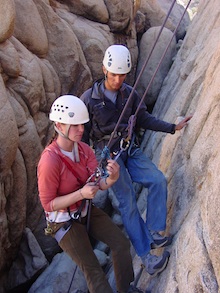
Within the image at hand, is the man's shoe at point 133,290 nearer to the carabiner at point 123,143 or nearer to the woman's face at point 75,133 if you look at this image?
the carabiner at point 123,143

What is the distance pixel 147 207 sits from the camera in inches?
220

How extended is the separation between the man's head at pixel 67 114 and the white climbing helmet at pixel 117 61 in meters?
0.90

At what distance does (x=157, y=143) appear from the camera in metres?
10.6

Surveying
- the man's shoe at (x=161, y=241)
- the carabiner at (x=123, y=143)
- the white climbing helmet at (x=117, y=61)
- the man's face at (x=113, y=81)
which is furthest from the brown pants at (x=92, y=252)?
the white climbing helmet at (x=117, y=61)

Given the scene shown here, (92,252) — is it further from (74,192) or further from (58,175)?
(58,175)

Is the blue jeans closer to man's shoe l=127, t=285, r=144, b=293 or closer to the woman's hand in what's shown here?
man's shoe l=127, t=285, r=144, b=293

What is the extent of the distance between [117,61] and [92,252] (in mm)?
2717

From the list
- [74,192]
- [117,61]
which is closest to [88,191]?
[74,192]

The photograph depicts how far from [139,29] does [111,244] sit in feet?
42.4

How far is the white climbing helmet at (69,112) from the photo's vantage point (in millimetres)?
4855

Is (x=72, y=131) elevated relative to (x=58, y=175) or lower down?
elevated

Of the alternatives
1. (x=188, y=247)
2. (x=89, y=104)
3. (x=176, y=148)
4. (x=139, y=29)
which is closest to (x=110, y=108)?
(x=89, y=104)

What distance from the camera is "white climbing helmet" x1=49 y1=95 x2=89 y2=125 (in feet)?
15.9

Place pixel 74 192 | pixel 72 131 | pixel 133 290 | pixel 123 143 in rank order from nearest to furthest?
pixel 74 192 → pixel 72 131 → pixel 133 290 → pixel 123 143
